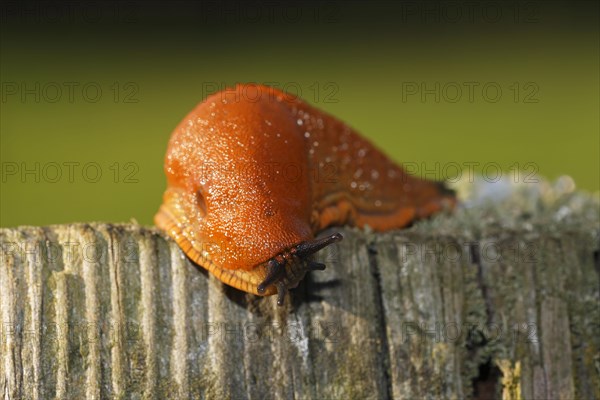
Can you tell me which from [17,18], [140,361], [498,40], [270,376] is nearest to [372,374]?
[270,376]

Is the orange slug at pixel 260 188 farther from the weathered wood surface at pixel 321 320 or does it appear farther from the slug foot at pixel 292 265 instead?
the weathered wood surface at pixel 321 320

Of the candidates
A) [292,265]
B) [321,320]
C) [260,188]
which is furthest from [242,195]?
[321,320]

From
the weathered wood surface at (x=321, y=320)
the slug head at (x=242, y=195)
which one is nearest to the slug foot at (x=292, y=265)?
the slug head at (x=242, y=195)

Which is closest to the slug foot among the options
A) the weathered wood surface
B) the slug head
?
the slug head

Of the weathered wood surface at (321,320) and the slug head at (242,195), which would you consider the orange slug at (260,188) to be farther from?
the weathered wood surface at (321,320)

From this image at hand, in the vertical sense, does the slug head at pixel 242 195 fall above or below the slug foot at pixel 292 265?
above

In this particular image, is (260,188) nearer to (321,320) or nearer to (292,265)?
(292,265)
